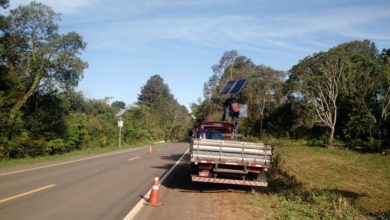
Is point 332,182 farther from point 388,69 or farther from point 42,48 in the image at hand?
point 388,69

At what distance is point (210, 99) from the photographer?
8775 cm

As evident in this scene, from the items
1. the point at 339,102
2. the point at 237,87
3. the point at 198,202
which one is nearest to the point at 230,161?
the point at 198,202

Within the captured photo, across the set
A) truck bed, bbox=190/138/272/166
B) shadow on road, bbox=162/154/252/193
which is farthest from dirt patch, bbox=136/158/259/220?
truck bed, bbox=190/138/272/166

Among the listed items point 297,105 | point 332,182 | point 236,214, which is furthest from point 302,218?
point 297,105

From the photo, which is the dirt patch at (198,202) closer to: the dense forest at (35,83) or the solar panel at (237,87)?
the solar panel at (237,87)

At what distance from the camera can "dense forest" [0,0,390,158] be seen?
3103 cm

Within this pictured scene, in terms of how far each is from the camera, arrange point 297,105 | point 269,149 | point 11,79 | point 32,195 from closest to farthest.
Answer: point 32,195 → point 269,149 → point 11,79 → point 297,105

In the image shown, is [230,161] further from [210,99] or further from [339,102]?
[210,99]

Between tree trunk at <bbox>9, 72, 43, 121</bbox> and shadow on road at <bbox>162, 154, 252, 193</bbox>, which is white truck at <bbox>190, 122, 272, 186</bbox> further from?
tree trunk at <bbox>9, 72, 43, 121</bbox>

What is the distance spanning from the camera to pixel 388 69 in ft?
156

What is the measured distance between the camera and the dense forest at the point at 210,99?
3103 cm

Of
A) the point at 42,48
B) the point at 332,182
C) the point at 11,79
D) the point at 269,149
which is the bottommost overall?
the point at 332,182

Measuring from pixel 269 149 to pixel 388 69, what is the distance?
40.3 metres

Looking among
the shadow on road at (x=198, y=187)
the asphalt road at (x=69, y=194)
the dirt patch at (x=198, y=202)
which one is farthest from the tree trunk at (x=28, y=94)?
the dirt patch at (x=198, y=202)
